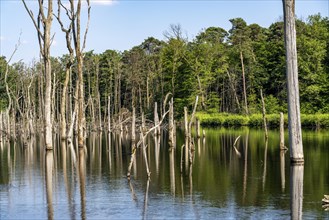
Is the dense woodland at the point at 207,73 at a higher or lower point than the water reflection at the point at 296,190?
higher

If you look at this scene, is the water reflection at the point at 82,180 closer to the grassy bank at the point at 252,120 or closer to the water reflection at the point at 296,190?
the water reflection at the point at 296,190

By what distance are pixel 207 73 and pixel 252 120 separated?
456 inches

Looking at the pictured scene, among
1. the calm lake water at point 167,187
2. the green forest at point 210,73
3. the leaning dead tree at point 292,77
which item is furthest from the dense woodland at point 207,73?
the leaning dead tree at point 292,77

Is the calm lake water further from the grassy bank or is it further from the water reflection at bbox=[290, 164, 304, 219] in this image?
the grassy bank

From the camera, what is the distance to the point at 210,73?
234 feet

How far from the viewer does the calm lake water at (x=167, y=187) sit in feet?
44.7

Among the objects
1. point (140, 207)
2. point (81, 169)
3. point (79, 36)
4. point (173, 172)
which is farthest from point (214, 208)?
point (79, 36)

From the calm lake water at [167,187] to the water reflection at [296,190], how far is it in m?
0.02

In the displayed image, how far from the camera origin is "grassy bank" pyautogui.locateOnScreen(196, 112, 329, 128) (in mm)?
54438

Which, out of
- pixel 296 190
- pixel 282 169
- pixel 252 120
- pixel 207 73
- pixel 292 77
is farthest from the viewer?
pixel 207 73

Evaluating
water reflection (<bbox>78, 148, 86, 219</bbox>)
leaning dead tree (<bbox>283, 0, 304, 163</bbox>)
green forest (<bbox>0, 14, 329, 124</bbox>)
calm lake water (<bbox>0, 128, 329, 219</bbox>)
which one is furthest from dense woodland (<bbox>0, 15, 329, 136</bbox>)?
leaning dead tree (<bbox>283, 0, 304, 163</bbox>)

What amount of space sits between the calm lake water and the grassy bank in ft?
88.2

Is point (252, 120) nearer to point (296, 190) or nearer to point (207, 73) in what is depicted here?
point (207, 73)

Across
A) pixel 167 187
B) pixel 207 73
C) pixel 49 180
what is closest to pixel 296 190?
pixel 167 187
